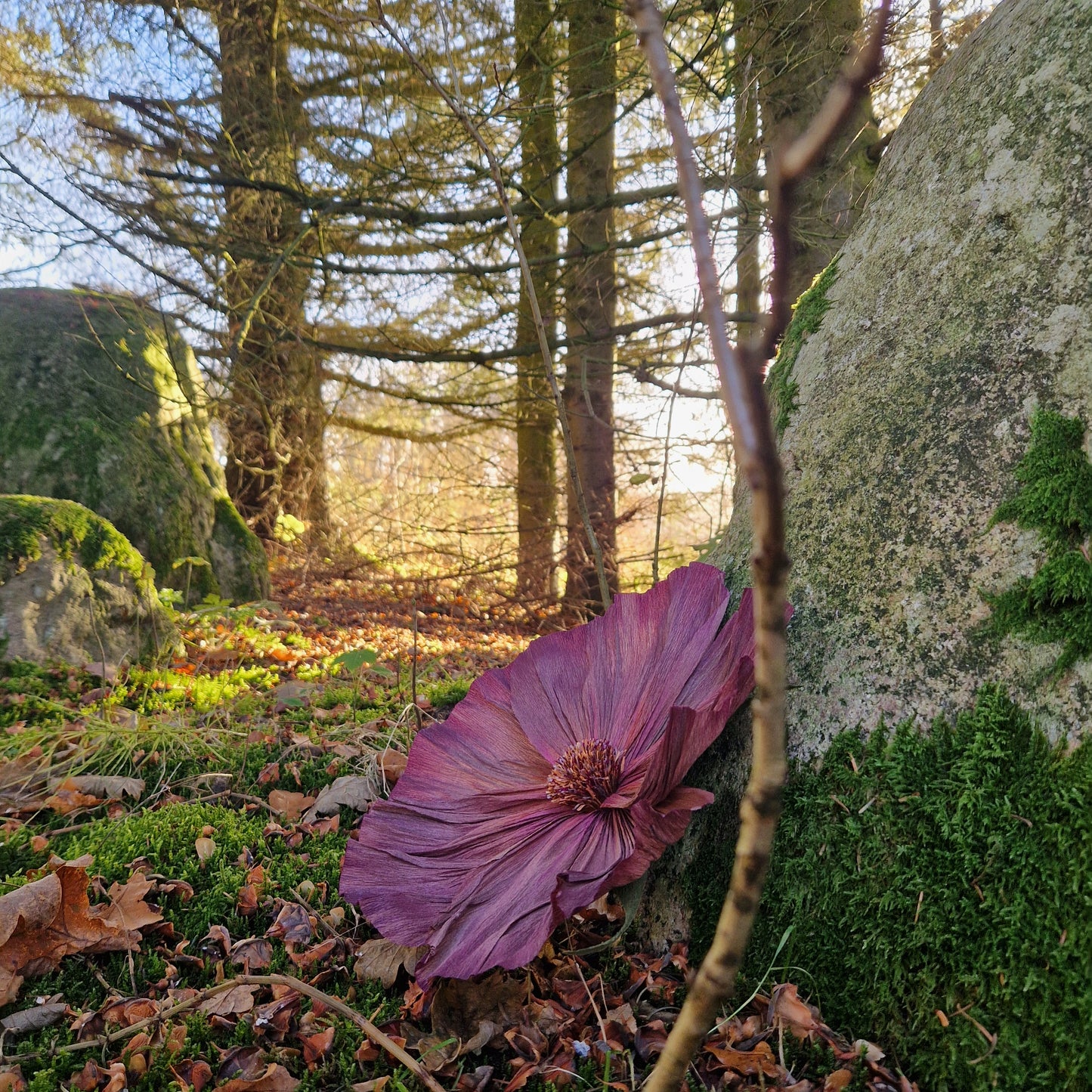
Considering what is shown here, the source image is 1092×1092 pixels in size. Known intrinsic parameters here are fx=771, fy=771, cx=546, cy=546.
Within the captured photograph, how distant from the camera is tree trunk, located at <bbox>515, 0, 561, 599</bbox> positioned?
5.52m

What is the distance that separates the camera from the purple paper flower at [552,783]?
1.22m

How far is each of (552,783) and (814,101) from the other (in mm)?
3851

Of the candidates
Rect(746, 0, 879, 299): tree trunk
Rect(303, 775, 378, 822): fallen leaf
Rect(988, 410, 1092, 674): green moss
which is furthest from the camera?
Rect(746, 0, 879, 299): tree trunk

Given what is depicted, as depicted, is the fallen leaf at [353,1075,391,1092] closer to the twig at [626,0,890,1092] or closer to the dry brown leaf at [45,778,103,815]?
the twig at [626,0,890,1092]

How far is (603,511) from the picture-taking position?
646cm

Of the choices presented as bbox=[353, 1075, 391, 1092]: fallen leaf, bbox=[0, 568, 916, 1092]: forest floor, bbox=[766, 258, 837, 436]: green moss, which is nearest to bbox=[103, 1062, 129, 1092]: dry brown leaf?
bbox=[0, 568, 916, 1092]: forest floor

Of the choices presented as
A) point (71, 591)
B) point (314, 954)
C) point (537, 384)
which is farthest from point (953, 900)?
point (537, 384)

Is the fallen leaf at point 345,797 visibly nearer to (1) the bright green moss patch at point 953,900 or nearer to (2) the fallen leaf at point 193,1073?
(2) the fallen leaf at point 193,1073

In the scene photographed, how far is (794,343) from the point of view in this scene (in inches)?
76.2

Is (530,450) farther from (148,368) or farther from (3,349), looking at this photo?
(3,349)

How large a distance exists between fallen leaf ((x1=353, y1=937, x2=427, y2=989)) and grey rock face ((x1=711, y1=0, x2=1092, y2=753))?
2.83 feet

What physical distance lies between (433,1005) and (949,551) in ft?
3.93

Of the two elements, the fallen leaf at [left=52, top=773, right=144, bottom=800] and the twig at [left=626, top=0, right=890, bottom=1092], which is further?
the fallen leaf at [left=52, top=773, right=144, bottom=800]

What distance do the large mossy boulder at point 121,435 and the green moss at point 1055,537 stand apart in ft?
15.6
